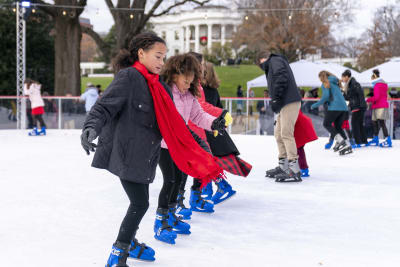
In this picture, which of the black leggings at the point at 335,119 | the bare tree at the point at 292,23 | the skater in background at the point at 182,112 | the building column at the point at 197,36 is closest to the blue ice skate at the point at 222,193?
the skater in background at the point at 182,112

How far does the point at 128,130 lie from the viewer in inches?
101

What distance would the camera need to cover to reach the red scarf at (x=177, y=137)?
2641 millimetres

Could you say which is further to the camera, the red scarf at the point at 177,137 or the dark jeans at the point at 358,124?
the dark jeans at the point at 358,124

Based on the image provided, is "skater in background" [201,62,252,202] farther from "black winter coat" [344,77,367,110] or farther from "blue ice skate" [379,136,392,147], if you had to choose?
"blue ice skate" [379,136,392,147]

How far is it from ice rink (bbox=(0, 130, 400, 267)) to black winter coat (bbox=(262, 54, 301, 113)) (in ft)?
3.19

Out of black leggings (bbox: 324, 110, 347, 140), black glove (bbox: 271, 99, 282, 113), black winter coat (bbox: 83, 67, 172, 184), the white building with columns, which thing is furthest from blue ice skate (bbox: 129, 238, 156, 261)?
the white building with columns

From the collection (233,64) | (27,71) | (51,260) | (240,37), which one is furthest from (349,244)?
(233,64)

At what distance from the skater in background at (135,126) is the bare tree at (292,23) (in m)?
26.0

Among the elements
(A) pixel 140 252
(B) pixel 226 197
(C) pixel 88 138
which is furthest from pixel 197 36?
(C) pixel 88 138

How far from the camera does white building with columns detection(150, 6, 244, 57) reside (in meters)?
70.1

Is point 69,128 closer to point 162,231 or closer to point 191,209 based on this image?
point 191,209

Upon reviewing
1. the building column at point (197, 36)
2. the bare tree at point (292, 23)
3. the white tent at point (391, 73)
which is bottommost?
the white tent at point (391, 73)

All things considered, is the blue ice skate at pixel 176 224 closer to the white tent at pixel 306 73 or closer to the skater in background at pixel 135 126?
the skater in background at pixel 135 126

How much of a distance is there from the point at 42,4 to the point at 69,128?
591 cm
